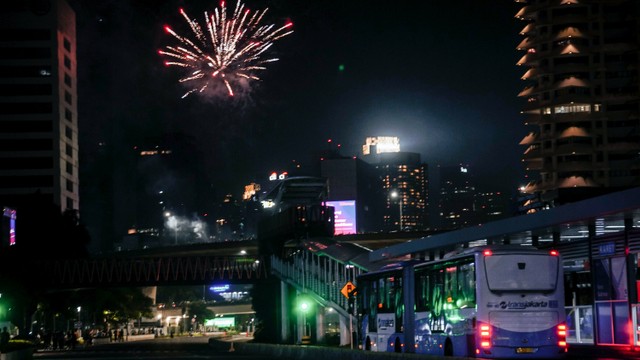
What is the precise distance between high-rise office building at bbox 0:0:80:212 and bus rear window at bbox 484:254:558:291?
382 feet

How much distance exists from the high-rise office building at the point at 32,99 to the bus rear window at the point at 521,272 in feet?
382

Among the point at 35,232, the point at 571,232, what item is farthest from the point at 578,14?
the point at 571,232

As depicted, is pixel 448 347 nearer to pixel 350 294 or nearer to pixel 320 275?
pixel 350 294

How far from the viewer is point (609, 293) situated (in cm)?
3362

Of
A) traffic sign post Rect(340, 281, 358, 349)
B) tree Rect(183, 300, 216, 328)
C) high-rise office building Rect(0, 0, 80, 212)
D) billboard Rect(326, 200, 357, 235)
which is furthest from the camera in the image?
tree Rect(183, 300, 216, 328)

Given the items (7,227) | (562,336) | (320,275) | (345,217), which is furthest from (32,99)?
(562,336)

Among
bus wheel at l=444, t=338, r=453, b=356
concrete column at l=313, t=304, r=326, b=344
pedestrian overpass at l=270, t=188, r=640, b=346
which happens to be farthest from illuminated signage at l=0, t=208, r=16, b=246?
bus wheel at l=444, t=338, r=453, b=356

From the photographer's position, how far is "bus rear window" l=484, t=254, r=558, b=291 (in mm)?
28953

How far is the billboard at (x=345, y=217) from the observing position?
150 m

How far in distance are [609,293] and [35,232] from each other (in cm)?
8058

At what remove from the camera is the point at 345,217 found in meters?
150

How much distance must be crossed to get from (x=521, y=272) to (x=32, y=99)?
121777 mm

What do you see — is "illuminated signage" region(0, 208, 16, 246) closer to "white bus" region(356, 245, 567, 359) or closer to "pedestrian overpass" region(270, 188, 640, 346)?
"pedestrian overpass" region(270, 188, 640, 346)

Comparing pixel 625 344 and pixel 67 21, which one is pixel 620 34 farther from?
pixel 625 344
